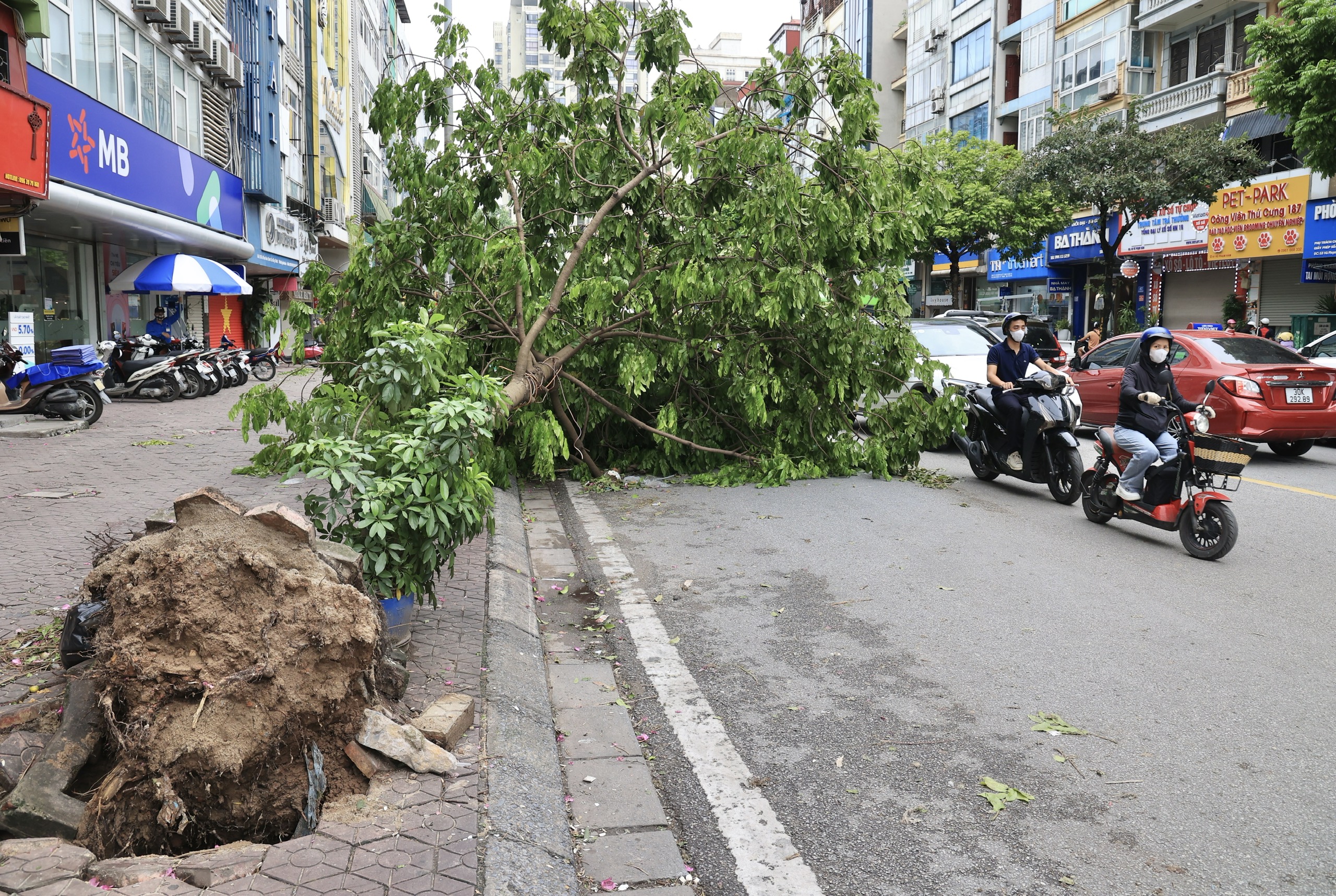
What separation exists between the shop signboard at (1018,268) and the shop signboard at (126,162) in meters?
28.6

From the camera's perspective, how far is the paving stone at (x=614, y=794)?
12.5 feet

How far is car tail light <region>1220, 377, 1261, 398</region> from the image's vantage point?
12359 mm

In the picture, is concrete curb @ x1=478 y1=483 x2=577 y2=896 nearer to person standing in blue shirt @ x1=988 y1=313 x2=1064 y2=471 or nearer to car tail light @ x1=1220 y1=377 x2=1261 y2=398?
person standing in blue shirt @ x1=988 y1=313 x2=1064 y2=471

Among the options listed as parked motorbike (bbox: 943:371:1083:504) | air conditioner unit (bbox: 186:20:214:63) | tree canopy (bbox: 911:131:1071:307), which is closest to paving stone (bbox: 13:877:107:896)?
parked motorbike (bbox: 943:371:1083:504)

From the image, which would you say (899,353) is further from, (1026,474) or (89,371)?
(89,371)

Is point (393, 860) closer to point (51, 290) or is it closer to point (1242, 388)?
point (1242, 388)

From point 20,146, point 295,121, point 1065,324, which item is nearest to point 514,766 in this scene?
point 20,146

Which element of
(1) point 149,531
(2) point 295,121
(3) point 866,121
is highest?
(2) point 295,121

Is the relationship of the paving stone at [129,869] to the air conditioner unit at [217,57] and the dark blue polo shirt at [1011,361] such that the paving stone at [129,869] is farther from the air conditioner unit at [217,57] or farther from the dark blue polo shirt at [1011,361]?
the air conditioner unit at [217,57]

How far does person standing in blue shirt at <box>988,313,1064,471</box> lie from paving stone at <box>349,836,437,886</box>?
836cm

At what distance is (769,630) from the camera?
608 centimetres

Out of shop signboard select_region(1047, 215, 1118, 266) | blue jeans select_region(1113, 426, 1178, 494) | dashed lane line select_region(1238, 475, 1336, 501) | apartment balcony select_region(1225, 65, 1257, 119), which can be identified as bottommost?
dashed lane line select_region(1238, 475, 1336, 501)

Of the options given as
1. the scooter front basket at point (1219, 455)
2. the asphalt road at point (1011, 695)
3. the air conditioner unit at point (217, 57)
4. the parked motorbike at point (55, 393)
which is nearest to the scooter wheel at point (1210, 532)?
the asphalt road at point (1011, 695)

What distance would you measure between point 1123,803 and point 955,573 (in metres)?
3.50
